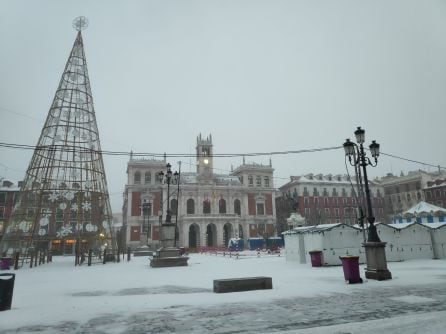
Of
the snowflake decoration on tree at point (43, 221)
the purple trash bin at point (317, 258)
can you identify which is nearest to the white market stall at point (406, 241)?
the purple trash bin at point (317, 258)

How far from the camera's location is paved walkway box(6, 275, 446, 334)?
5355 millimetres

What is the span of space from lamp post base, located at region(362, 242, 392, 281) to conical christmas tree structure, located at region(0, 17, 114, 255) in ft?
64.2

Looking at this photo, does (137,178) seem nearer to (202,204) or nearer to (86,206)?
(202,204)

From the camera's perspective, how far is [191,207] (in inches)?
2467

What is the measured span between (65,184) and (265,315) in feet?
75.7

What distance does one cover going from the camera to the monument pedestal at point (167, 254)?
19312mm

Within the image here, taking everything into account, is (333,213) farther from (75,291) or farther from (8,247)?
(75,291)

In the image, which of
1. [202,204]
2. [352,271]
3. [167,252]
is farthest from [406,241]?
[202,204]

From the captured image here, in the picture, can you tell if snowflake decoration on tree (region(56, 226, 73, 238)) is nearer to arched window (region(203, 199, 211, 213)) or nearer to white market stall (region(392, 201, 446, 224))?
white market stall (region(392, 201, 446, 224))

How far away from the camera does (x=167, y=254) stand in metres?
19.9

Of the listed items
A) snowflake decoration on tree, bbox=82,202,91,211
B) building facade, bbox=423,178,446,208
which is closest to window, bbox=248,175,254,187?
building facade, bbox=423,178,446,208

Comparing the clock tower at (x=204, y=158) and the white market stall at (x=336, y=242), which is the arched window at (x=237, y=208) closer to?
the clock tower at (x=204, y=158)

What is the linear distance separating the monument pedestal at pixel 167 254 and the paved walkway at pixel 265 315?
41.7ft

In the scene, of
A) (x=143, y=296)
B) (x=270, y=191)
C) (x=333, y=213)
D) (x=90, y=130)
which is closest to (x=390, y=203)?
(x=333, y=213)
